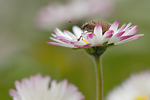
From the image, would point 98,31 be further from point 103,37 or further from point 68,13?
point 68,13

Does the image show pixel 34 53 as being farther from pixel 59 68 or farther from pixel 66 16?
pixel 66 16

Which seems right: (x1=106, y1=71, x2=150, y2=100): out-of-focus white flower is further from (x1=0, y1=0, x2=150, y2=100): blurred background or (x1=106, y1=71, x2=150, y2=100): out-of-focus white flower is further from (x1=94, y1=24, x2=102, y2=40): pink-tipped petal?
(x1=94, y1=24, x2=102, y2=40): pink-tipped petal

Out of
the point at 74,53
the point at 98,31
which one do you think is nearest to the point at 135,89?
the point at 98,31

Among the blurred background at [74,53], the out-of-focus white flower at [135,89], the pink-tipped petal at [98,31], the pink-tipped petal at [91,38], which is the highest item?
the blurred background at [74,53]

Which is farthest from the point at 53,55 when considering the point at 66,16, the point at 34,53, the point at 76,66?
the point at 66,16

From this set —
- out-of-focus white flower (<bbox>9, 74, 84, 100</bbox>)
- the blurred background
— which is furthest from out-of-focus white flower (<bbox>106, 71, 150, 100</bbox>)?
out-of-focus white flower (<bbox>9, 74, 84, 100</bbox>)

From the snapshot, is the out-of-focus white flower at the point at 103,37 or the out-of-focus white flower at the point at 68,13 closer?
the out-of-focus white flower at the point at 103,37

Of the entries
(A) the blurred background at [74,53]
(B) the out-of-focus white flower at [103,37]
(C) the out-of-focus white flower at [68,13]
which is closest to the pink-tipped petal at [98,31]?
(B) the out-of-focus white flower at [103,37]

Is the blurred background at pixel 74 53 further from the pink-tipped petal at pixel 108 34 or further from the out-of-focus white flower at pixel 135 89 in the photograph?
the pink-tipped petal at pixel 108 34
